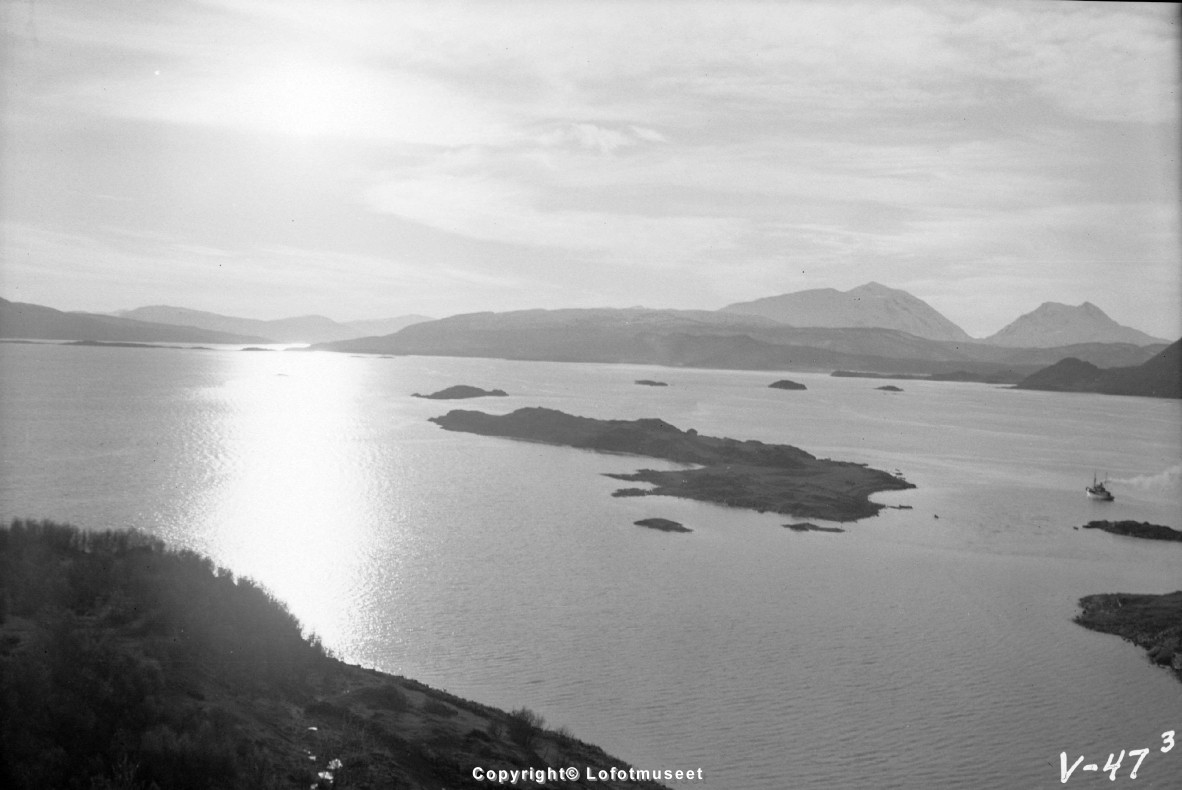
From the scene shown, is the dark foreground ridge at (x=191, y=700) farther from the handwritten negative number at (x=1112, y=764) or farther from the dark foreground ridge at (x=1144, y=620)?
the dark foreground ridge at (x=1144, y=620)

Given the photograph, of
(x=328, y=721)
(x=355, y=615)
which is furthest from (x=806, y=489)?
(x=328, y=721)

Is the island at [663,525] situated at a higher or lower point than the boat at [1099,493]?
lower

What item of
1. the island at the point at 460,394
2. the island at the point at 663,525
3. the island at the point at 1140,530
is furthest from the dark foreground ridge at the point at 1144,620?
the island at the point at 460,394

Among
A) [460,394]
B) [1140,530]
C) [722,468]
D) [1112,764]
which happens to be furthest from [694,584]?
[460,394]

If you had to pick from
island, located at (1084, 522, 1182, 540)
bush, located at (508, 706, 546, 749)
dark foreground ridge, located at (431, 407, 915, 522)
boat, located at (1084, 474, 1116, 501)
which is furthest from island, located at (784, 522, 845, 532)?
bush, located at (508, 706, 546, 749)

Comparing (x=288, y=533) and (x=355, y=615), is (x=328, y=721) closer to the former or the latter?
(x=355, y=615)

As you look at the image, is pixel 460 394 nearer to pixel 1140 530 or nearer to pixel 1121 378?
pixel 1140 530

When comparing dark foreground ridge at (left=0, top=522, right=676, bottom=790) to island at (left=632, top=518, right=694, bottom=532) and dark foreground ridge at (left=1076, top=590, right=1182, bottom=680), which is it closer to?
dark foreground ridge at (left=1076, top=590, right=1182, bottom=680)
